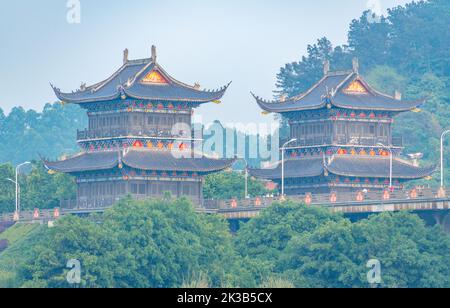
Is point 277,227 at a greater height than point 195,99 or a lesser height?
lesser

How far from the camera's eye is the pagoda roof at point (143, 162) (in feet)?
501

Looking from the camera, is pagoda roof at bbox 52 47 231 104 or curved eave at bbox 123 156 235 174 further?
pagoda roof at bbox 52 47 231 104

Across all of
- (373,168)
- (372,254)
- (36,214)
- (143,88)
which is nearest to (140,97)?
(143,88)

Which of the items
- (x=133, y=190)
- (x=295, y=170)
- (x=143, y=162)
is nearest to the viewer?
(x=143, y=162)

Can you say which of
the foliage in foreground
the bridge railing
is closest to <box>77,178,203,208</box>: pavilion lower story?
the bridge railing

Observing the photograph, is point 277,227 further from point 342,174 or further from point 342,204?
point 342,174

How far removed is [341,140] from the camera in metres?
158

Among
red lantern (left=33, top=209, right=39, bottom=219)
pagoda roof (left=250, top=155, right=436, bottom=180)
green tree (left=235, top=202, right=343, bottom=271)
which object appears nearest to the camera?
green tree (left=235, top=202, right=343, bottom=271)

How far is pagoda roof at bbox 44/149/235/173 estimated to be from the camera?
501 feet

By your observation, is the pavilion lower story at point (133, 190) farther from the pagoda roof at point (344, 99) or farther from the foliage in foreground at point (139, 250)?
the foliage in foreground at point (139, 250)

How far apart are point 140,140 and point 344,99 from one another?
15337mm

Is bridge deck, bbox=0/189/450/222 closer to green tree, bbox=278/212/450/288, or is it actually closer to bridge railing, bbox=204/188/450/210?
bridge railing, bbox=204/188/450/210
